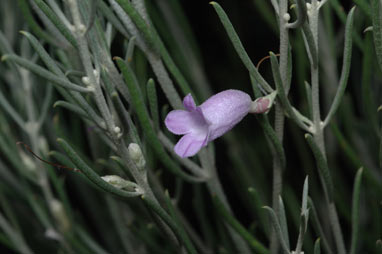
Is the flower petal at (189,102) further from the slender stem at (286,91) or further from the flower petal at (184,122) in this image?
the slender stem at (286,91)

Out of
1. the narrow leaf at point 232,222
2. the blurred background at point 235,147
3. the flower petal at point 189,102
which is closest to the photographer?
the flower petal at point 189,102

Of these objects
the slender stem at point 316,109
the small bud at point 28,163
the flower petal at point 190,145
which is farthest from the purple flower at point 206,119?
the small bud at point 28,163

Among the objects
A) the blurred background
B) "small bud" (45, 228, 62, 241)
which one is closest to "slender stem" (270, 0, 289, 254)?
the blurred background

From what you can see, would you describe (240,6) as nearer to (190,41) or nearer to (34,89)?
(190,41)

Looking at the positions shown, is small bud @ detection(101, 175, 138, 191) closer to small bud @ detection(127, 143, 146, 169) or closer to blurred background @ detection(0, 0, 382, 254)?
small bud @ detection(127, 143, 146, 169)

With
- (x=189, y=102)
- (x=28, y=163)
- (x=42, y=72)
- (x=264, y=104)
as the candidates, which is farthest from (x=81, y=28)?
(x=28, y=163)

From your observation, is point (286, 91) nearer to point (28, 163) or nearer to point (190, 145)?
point (190, 145)

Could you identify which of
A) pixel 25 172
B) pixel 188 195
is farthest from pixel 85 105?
pixel 188 195
